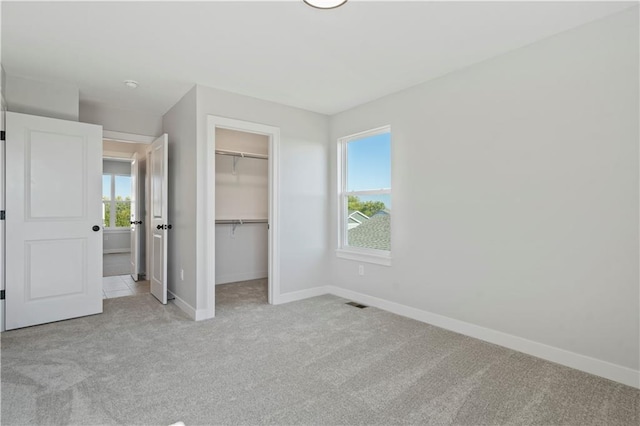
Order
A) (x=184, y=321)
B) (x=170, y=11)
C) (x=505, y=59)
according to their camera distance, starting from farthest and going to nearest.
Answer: (x=184, y=321), (x=505, y=59), (x=170, y=11)

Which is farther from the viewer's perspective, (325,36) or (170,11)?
(325,36)

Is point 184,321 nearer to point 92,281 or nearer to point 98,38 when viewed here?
point 92,281

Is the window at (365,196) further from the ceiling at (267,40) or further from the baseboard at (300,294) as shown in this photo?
the ceiling at (267,40)

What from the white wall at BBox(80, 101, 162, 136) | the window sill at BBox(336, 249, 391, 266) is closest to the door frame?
the window sill at BBox(336, 249, 391, 266)

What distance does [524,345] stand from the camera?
2.66 metres

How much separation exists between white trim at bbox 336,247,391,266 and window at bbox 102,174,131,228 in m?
6.93

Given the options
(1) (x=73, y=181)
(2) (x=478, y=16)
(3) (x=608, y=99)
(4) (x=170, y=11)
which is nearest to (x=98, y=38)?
(4) (x=170, y=11)

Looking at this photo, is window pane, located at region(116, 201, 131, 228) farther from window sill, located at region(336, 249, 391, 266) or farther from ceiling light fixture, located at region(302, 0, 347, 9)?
ceiling light fixture, located at region(302, 0, 347, 9)

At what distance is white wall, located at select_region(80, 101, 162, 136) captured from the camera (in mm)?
4113

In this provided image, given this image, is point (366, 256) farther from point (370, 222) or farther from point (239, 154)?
point (239, 154)

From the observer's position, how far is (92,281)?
3598mm

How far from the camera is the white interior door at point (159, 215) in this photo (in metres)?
4.04

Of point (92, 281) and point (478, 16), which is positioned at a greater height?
point (478, 16)

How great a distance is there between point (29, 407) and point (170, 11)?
2524mm
